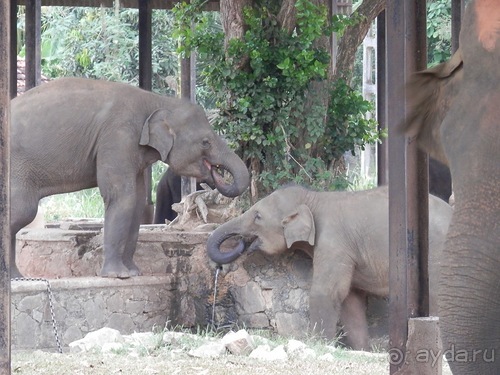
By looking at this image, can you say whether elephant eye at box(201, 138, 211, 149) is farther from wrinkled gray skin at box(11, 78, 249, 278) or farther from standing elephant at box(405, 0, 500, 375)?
standing elephant at box(405, 0, 500, 375)

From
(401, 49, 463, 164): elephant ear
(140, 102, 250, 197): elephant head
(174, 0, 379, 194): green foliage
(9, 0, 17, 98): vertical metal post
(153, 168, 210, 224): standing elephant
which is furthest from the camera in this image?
(153, 168, 210, 224): standing elephant

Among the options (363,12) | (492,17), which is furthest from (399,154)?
(363,12)

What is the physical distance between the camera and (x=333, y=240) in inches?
422

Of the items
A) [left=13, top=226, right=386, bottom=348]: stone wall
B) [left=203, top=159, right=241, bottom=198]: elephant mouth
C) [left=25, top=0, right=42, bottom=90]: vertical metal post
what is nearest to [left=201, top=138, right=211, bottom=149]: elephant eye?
[left=203, top=159, right=241, bottom=198]: elephant mouth

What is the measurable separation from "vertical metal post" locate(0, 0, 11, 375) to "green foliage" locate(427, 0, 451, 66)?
712 inches

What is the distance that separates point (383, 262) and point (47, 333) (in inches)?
121

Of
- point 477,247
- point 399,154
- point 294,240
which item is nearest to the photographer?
point 477,247

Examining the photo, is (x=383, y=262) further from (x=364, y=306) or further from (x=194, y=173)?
(x=194, y=173)

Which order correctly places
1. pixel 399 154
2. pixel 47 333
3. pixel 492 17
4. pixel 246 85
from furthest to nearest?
pixel 246 85 < pixel 47 333 < pixel 399 154 < pixel 492 17

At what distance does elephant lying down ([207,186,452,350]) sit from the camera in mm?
10531

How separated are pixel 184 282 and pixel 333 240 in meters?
1.47

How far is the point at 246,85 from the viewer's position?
11.6 m

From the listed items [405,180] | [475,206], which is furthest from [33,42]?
[475,206]

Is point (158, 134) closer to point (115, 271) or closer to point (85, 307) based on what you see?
point (115, 271)
